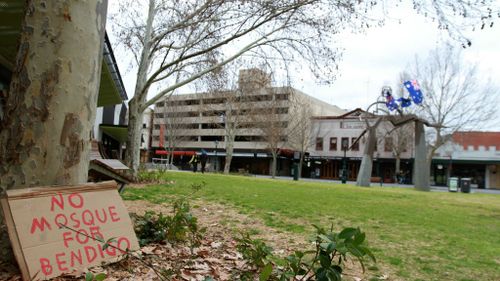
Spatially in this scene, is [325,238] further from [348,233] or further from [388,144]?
[388,144]

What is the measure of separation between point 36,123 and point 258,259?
5.72 feet

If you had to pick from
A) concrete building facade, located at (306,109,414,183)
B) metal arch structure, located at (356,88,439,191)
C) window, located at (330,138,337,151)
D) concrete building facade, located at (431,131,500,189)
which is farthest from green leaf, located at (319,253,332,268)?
window, located at (330,138,337,151)

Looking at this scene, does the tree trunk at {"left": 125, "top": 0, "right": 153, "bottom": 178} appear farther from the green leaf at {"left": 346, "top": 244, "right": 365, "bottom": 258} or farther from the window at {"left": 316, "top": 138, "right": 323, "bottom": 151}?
the window at {"left": 316, "top": 138, "right": 323, "bottom": 151}

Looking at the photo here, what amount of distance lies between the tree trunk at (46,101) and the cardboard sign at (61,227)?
0.13 m

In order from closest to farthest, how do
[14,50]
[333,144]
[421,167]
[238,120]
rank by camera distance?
[14,50] → [421,167] → [238,120] → [333,144]

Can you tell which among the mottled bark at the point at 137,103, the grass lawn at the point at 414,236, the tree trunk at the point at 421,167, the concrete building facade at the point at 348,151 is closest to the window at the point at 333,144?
the concrete building facade at the point at 348,151

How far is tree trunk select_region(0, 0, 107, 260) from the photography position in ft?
8.46

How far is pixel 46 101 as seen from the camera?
2623 millimetres

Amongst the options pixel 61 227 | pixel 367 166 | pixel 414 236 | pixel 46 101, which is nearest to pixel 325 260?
pixel 61 227

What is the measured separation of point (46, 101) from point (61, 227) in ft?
2.76

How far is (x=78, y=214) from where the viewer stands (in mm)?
2762

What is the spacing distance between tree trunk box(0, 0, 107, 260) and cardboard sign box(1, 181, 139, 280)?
133 millimetres

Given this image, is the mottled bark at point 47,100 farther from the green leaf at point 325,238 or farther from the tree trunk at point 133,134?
the tree trunk at point 133,134

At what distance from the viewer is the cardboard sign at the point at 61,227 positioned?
243cm
